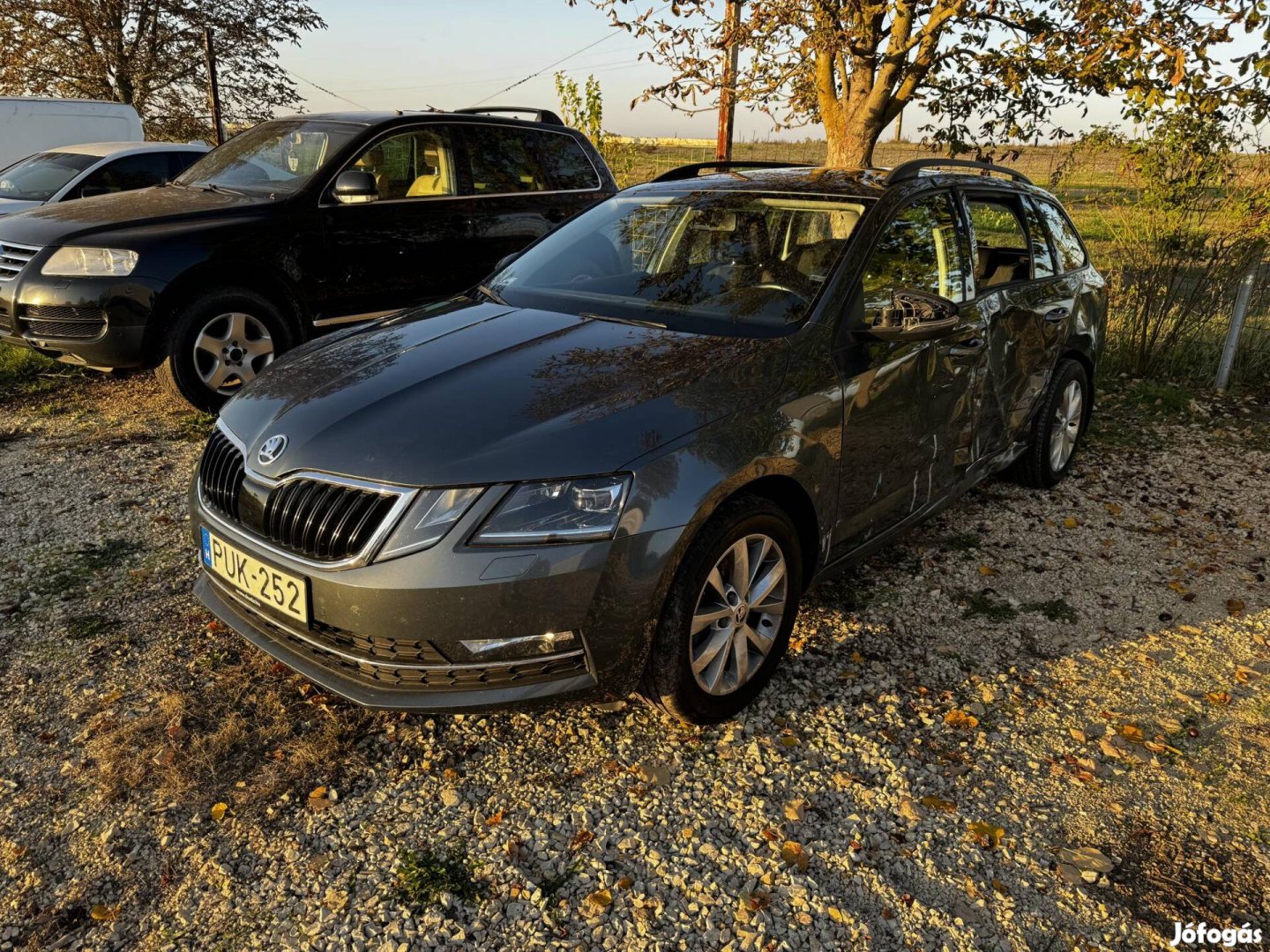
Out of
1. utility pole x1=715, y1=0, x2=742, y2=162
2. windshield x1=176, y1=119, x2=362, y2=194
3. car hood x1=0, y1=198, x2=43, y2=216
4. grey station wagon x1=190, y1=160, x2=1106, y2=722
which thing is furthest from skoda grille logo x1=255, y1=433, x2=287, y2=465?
car hood x1=0, y1=198, x2=43, y2=216

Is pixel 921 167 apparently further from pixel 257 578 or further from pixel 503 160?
pixel 503 160

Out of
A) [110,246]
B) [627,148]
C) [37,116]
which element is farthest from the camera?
[627,148]

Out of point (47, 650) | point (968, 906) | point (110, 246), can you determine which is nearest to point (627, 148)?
point (110, 246)

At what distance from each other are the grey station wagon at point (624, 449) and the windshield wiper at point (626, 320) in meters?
0.01

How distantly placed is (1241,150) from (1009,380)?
4.97 metres

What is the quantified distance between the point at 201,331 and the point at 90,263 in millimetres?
697

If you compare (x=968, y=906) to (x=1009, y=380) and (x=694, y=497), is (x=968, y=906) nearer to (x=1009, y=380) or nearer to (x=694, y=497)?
(x=694, y=497)

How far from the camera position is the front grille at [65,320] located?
5.18 metres

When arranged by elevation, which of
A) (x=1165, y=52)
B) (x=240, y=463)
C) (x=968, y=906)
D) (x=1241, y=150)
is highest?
(x=1165, y=52)

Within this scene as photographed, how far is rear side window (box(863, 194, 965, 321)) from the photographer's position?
10.7 feet

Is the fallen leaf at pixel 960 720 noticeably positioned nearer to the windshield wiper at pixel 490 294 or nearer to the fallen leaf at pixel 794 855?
the fallen leaf at pixel 794 855

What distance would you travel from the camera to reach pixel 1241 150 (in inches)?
285

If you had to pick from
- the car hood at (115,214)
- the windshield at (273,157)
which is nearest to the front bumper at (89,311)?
the car hood at (115,214)

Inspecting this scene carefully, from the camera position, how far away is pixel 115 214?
5.57 m
